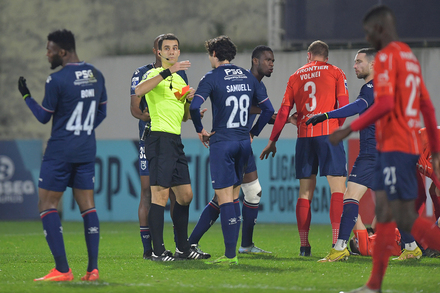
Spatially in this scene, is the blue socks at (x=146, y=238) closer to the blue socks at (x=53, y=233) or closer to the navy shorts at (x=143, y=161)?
the navy shorts at (x=143, y=161)

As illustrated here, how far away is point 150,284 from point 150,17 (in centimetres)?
1444

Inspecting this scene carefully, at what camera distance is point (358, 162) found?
659 cm

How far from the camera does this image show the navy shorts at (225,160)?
5984 millimetres

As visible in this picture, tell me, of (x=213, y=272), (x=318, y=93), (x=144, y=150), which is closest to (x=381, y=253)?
(x=213, y=272)

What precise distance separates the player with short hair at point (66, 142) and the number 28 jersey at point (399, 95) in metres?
2.36

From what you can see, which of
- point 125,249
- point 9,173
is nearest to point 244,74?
point 125,249

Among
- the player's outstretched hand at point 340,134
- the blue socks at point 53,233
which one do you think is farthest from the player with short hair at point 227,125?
the player's outstretched hand at point 340,134

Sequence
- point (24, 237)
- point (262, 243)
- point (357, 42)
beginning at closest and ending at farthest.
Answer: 1. point (262, 243)
2. point (24, 237)
3. point (357, 42)

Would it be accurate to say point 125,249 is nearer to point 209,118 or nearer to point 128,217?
point 128,217

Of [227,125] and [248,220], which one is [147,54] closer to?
[248,220]

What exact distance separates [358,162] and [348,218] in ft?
2.07

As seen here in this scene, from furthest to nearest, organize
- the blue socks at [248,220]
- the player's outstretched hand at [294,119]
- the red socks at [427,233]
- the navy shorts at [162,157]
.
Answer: the blue socks at [248,220] < the player's outstretched hand at [294,119] < the navy shorts at [162,157] < the red socks at [427,233]

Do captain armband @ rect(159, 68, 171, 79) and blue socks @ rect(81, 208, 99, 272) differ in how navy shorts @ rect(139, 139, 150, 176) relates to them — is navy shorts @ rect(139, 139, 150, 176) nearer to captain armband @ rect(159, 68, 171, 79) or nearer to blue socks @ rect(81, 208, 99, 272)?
captain armband @ rect(159, 68, 171, 79)

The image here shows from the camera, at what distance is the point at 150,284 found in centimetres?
496
